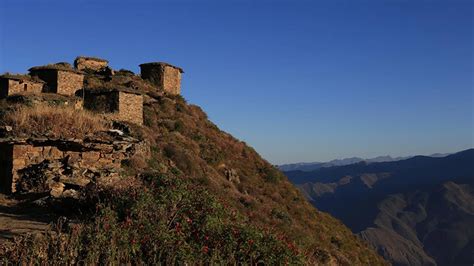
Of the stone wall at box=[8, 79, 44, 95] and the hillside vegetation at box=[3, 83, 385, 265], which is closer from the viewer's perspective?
the hillside vegetation at box=[3, 83, 385, 265]

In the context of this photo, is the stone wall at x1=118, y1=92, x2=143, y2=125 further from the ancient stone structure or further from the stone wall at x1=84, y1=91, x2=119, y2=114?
the ancient stone structure

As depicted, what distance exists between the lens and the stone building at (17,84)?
3167 cm

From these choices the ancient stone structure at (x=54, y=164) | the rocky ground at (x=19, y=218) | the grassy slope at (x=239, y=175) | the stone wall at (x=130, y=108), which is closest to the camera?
the rocky ground at (x=19, y=218)

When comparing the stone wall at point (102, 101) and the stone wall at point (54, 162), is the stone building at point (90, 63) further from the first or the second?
the stone wall at point (54, 162)

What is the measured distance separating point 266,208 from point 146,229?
21617 millimetres

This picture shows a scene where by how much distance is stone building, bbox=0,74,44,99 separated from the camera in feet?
104

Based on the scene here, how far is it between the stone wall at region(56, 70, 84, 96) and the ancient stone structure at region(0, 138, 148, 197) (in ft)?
75.9

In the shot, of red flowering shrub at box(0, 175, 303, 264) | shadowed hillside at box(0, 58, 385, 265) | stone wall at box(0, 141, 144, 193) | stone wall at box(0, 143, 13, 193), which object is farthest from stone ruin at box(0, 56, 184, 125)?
red flowering shrub at box(0, 175, 303, 264)

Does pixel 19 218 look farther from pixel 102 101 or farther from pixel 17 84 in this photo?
pixel 17 84

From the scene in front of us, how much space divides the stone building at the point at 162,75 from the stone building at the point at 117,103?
35.5ft

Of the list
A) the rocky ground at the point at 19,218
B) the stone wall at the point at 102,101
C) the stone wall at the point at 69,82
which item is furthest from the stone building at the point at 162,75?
the rocky ground at the point at 19,218

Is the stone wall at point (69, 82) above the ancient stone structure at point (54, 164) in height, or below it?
above

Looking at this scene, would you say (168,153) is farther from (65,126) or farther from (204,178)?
(65,126)

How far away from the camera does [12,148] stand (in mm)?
12484
